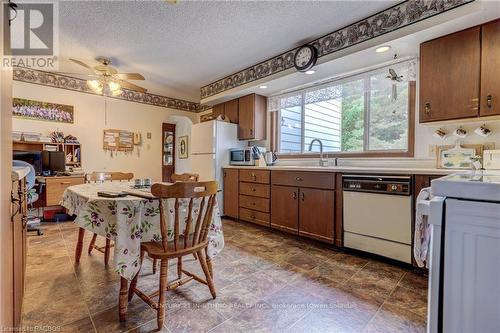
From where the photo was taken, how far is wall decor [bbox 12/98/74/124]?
3.68m

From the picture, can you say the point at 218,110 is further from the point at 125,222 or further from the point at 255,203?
the point at 125,222

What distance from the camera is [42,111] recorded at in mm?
3879

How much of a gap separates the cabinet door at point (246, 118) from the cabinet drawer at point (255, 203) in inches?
41.7

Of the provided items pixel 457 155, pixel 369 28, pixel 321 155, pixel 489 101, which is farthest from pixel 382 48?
Result: pixel 321 155

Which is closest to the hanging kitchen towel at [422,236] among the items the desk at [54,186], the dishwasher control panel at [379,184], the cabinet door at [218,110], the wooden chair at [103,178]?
the dishwasher control panel at [379,184]

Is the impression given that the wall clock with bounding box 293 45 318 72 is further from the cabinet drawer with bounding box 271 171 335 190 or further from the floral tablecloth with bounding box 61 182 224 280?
the floral tablecloth with bounding box 61 182 224 280

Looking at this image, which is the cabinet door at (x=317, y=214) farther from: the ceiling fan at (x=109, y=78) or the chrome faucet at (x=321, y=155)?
the ceiling fan at (x=109, y=78)

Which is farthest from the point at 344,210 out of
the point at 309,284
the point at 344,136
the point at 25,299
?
the point at 25,299

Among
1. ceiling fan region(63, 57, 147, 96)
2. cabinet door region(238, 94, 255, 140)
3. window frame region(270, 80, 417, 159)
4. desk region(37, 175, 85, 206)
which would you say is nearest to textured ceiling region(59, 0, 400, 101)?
ceiling fan region(63, 57, 147, 96)

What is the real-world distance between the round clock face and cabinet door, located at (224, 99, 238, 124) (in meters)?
1.60

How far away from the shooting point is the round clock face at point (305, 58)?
2.80 meters

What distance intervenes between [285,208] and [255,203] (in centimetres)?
56

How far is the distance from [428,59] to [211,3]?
2049 millimetres

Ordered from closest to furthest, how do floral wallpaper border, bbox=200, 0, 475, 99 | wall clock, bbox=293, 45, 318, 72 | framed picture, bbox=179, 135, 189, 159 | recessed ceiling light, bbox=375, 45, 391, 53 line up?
floral wallpaper border, bbox=200, 0, 475, 99, recessed ceiling light, bbox=375, 45, 391, 53, wall clock, bbox=293, 45, 318, 72, framed picture, bbox=179, 135, 189, 159
